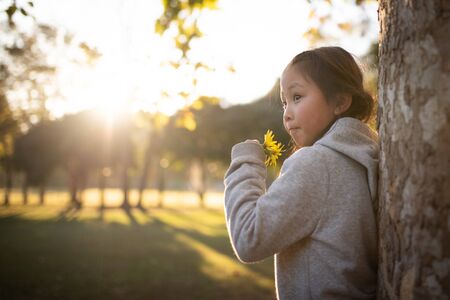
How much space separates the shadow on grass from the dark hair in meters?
6.10

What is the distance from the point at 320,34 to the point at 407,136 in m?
3.88

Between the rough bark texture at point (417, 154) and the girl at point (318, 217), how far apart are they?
0.47 feet

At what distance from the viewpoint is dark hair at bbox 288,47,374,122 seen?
2100 mm

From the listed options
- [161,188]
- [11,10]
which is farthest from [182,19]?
[161,188]

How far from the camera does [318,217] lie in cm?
177

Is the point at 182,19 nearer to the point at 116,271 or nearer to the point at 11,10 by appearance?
the point at 11,10

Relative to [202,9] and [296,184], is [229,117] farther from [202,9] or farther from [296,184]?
[296,184]

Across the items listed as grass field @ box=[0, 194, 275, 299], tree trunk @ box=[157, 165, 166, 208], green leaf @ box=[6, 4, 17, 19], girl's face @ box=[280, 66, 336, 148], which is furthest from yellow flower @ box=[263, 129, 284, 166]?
tree trunk @ box=[157, 165, 166, 208]

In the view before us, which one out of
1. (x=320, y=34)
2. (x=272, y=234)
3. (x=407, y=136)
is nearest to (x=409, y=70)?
(x=407, y=136)

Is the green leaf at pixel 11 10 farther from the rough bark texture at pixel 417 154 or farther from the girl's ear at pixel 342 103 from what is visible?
the rough bark texture at pixel 417 154

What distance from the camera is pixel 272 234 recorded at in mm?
1727

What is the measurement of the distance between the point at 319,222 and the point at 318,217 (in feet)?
0.08

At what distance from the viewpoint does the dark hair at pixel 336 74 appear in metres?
2.10

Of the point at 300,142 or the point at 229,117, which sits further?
the point at 229,117
